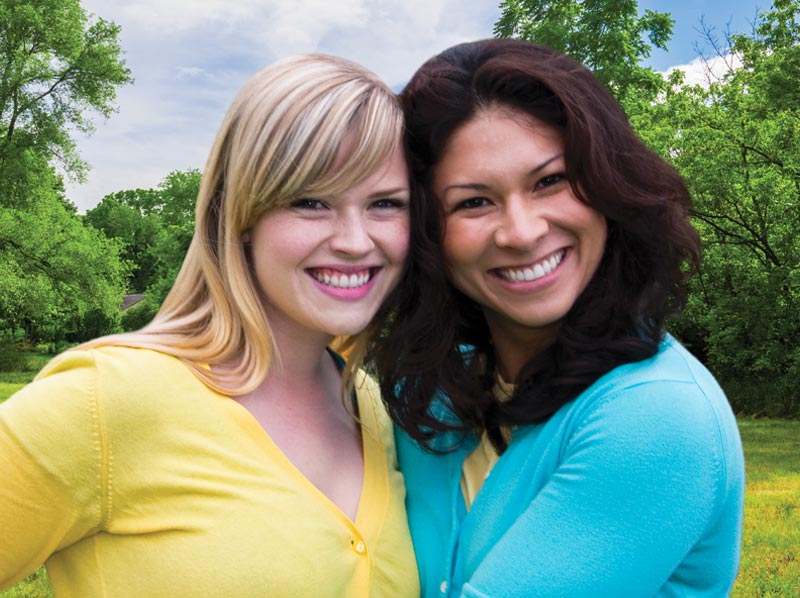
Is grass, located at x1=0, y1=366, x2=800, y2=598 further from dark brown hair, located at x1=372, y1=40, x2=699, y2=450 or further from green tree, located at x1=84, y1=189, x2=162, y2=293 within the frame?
green tree, located at x1=84, y1=189, x2=162, y2=293

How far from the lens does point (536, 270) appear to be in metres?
2.30

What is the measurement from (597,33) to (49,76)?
60.7 feet

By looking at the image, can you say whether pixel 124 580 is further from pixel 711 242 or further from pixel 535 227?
pixel 711 242

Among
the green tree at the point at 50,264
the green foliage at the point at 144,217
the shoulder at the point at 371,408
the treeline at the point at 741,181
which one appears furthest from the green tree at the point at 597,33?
the green foliage at the point at 144,217

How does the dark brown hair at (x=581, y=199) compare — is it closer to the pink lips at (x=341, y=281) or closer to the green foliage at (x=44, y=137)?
the pink lips at (x=341, y=281)

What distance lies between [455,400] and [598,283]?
57 cm

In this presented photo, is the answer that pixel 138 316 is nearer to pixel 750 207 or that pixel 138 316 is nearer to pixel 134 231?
pixel 134 231

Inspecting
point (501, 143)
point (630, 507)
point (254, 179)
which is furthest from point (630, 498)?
point (254, 179)

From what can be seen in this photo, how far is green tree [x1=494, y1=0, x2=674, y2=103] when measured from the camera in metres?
23.2

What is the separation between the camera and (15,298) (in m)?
28.3

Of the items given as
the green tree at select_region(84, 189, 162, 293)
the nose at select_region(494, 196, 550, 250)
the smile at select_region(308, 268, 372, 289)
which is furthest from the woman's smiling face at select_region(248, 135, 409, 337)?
the green tree at select_region(84, 189, 162, 293)

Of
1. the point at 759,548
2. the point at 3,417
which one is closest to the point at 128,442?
the point at 3,417

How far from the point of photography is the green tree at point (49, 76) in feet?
89.8

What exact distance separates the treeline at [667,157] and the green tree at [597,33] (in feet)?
0.15
